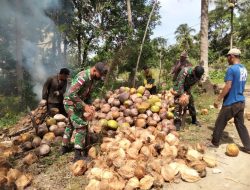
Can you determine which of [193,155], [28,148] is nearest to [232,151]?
[193,155]

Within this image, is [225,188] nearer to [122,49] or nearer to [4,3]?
[122,49]

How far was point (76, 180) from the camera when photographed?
4918 millimetres

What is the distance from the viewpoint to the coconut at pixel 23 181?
188 inches

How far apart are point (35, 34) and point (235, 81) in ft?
64.3

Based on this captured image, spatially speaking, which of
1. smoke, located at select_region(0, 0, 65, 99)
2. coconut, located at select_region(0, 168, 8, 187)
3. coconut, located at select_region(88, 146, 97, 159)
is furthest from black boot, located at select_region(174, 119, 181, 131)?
smoke, located at select_region(0, 0, 65, 99)

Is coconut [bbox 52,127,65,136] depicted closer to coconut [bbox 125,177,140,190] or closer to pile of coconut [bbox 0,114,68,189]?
pile of coconut [bbox 0,114,68,189]

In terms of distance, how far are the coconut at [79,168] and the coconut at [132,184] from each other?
84 centimetres

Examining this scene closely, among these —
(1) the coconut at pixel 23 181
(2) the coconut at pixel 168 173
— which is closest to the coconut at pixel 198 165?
(2) the coconut at pixel 168 173

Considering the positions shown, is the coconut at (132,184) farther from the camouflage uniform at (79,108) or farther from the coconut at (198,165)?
the camouflage uniform at (79,108)

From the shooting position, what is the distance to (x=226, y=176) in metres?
5.08

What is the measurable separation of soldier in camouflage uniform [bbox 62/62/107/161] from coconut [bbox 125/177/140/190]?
1207 mm

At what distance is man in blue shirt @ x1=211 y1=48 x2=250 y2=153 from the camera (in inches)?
224

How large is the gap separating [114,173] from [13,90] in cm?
1895

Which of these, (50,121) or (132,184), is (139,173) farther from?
(50,121)
